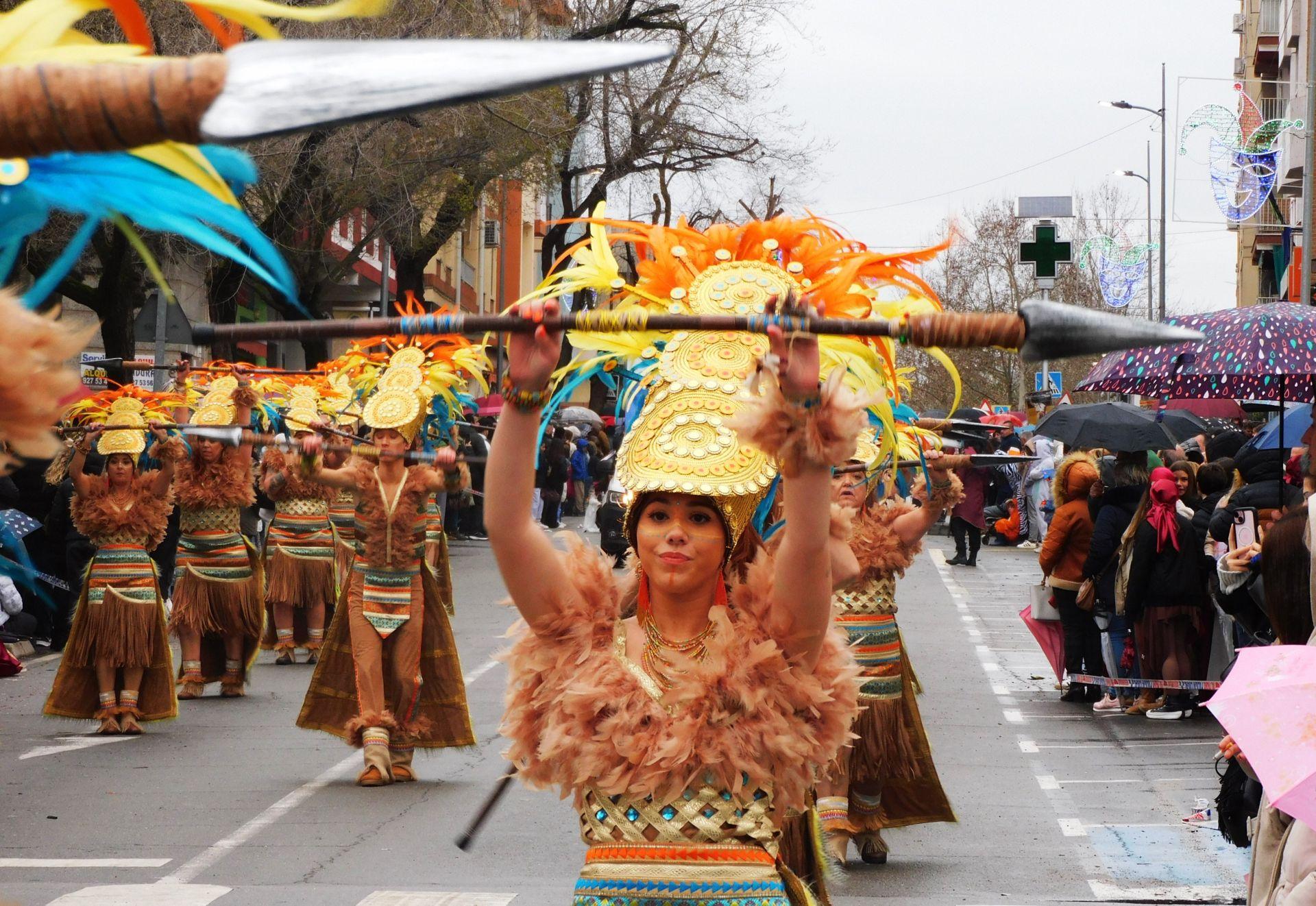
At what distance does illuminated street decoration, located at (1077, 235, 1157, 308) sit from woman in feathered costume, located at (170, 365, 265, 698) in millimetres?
21363

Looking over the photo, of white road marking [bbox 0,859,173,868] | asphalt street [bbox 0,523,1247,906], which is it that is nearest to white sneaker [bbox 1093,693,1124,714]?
asphalt street [bbox 0,523,1247,906]

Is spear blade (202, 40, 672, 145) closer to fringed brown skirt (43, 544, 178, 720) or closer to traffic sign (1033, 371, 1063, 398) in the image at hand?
fringed brown skirt (43, 544, 178, 720)

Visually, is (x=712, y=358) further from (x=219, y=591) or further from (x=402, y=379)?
(x=219, y=591)

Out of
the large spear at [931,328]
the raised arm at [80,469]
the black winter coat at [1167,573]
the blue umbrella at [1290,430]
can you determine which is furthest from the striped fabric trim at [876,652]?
the raised arm at [80,469]

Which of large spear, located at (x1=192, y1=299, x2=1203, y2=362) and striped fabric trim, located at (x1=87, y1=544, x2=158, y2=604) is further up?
large spear, located at (x1=192, y1=299, x2=1203, y2=362)

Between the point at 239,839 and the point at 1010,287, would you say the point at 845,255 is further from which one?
the point at 1010,287

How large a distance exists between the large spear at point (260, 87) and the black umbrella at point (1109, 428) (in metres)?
12.6

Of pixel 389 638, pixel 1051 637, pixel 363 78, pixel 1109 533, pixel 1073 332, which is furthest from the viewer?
pixel 1051 637

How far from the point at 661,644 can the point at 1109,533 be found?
10.0 metres

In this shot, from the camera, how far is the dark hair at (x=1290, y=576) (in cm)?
482

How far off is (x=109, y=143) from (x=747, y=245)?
3.04m

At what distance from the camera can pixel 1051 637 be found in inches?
572

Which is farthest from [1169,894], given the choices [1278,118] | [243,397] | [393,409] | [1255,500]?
[1278,118]

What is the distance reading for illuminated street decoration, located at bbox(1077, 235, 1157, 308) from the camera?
3181 cm
